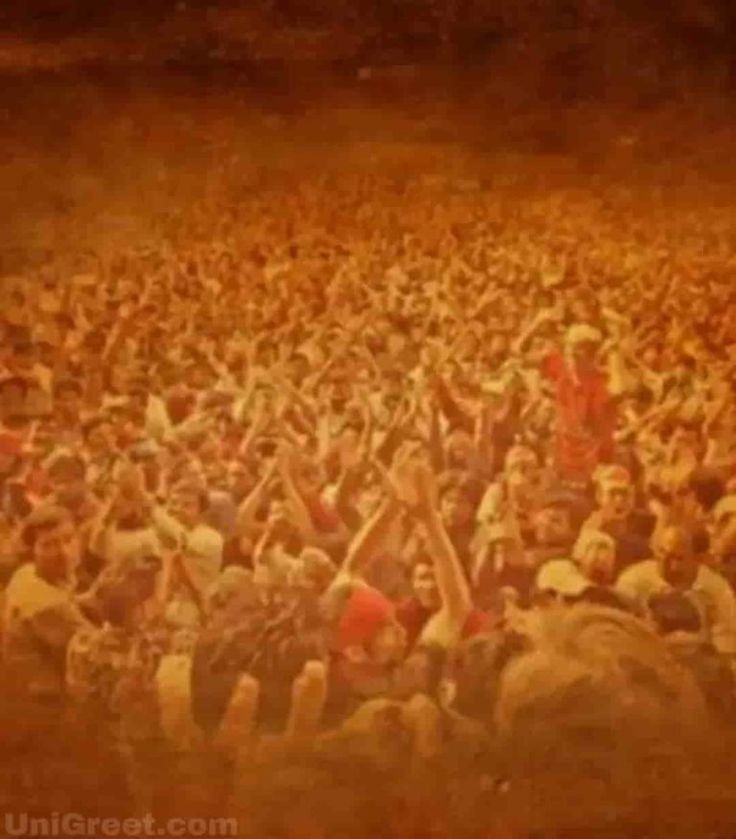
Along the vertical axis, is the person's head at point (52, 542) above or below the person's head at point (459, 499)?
below

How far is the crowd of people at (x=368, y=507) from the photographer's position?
11.8 feet

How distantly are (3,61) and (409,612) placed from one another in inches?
65.4

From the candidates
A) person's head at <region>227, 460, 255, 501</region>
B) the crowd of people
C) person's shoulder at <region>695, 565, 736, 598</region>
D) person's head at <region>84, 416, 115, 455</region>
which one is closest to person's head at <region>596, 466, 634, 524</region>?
the crowd of people

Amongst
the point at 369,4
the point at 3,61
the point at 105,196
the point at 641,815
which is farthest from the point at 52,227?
the point at 641,815

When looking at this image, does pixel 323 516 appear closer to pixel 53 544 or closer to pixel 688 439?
pixel 53 544

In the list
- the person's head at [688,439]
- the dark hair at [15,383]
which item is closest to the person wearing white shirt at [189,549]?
the dark hair at [15,383]

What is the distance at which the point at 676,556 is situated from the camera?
12.4 ft

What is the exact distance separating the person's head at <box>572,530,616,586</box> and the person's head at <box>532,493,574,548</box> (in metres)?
0.03

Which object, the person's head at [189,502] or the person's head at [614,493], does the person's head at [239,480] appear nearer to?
the person's head at [189,502]

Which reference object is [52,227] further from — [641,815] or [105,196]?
[641,815]

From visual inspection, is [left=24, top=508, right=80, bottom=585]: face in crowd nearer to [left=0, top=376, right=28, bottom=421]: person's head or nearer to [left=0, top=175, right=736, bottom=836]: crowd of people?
[left=0, top=175, right=736, bottom=836]: crowd of people

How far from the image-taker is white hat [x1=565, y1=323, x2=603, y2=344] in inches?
154

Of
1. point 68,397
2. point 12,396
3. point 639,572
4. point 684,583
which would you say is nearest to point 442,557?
point 639,572

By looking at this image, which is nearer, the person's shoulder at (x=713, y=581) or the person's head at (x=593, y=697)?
the person's head at (x=593, y=697)
